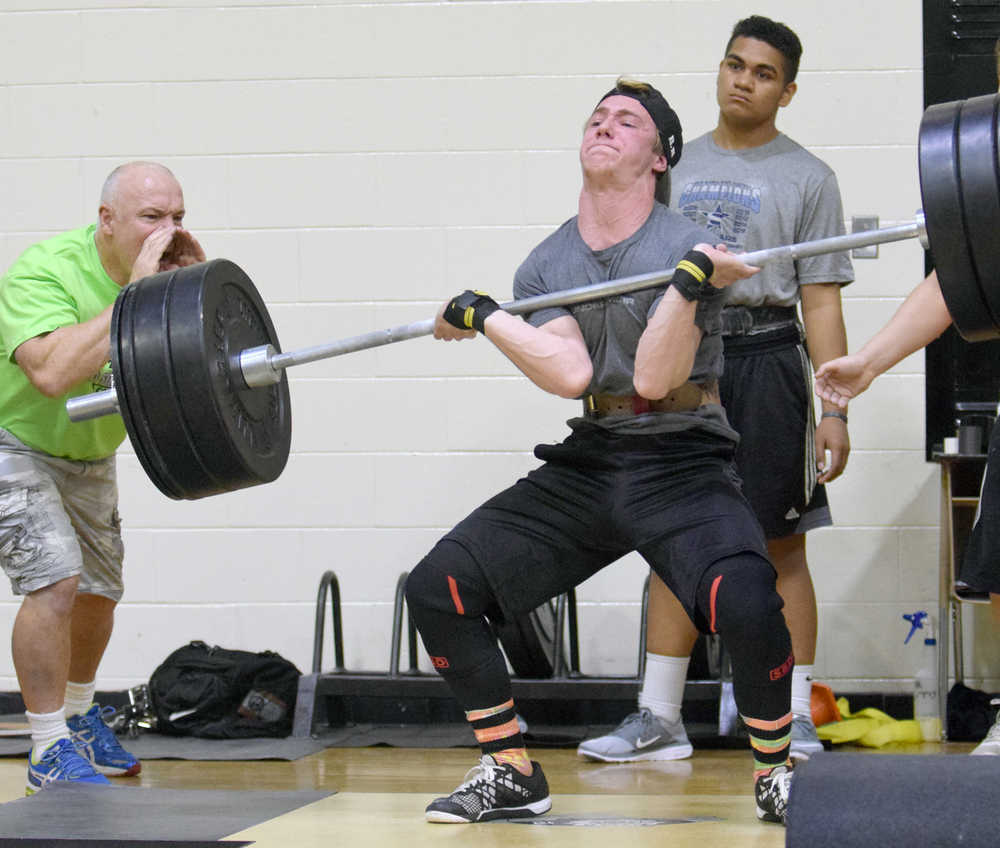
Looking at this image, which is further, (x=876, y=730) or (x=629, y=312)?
(x=876, y=730)

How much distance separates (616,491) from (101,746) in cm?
162

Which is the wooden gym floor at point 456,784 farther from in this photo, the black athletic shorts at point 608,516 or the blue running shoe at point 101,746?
the black athletic shorts at point 608,516

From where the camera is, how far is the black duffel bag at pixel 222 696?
3.85 meters

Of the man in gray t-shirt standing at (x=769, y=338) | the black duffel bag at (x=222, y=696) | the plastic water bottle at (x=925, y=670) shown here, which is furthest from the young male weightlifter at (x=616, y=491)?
the plastic water bottle at (x=925, y=670)

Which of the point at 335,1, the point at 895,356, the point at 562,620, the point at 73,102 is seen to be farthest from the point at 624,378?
the point at 73,102

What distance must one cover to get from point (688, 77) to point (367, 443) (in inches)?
59.5

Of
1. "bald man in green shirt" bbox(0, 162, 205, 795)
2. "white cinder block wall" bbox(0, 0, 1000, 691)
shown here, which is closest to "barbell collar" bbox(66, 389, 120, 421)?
"bald man in green shirt" bbox(0, 162, 205, 795)

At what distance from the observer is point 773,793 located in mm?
2426

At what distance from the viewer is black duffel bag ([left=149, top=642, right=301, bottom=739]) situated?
3.85 meters

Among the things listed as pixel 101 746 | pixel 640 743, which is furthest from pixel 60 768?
pixel 640 743

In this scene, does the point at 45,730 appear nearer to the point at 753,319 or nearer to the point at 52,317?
the point at 52,317

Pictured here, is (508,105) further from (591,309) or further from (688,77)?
(591,309)

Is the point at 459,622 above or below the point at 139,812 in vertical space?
above

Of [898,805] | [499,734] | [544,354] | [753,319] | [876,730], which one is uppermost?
[753,319]
